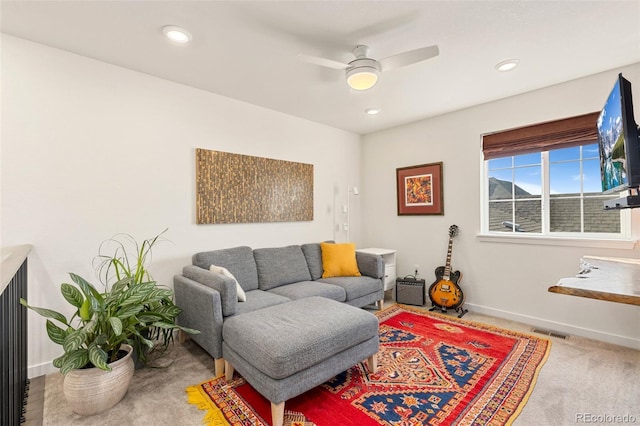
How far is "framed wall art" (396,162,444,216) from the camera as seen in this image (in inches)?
152

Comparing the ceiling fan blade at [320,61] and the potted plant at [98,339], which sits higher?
the ceiling fan blade at [320,61]

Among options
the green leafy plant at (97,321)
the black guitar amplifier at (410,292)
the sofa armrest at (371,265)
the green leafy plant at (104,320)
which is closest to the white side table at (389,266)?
the black guitar amplifier at (410,292)

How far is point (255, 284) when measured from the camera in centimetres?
305

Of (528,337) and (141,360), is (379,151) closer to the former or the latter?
(528,337)

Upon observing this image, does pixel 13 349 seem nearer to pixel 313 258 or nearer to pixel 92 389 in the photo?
pixel 92 389

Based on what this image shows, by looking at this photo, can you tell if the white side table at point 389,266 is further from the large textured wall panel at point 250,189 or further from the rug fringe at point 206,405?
the rug fringe at point 206,405

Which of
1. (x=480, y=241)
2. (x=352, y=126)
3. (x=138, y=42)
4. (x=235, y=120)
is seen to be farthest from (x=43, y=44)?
(x=480, y=241)

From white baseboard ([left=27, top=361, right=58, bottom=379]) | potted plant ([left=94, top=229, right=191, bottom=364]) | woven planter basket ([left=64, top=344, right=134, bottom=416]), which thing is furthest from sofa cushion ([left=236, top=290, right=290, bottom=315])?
white baseboard ([left=27, top=361, right=58, bottom=379])

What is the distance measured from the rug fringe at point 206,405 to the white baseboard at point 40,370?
3.84 ft

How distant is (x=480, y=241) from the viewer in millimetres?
3508

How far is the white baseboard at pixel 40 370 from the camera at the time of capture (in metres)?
2.16

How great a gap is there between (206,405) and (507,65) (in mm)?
3489

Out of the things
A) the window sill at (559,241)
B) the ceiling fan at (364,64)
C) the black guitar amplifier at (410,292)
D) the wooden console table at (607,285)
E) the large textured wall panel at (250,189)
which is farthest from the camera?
the black guitar amplifier at (410,292)

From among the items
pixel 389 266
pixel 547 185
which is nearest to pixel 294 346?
pixel 389 266
